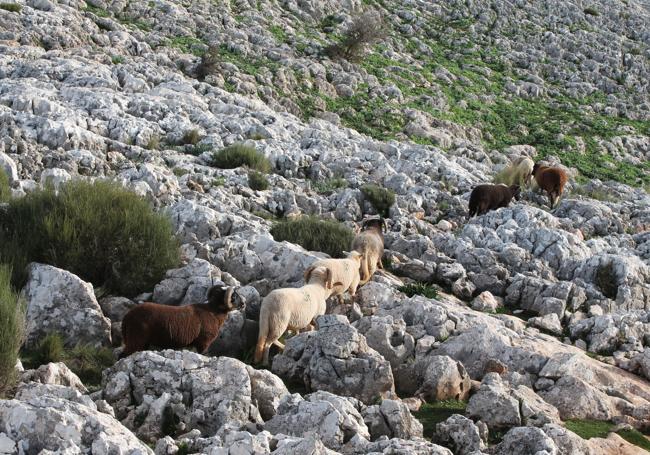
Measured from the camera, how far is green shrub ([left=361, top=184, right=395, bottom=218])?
18031 mm

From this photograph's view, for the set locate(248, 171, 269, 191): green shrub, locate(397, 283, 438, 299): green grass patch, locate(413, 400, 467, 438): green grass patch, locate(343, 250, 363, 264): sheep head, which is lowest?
locate(248, 171, 269, 191): green shrub

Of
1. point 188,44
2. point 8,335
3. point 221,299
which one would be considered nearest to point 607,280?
point 221,299

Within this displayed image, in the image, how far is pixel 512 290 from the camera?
1392cm

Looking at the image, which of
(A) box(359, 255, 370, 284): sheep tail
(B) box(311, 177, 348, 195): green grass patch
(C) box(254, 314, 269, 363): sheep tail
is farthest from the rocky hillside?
(A) box(359, 255, 370, 284): sheep tail

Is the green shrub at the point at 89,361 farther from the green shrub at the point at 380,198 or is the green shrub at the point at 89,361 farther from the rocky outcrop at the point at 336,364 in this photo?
the green shrub at the point at 380,198

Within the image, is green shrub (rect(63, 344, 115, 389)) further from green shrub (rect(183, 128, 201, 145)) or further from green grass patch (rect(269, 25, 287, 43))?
green grass patch (rect(269, 25, 287, 43))

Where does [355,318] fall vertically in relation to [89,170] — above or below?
above

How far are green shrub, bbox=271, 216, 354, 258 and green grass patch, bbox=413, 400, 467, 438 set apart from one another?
204 inches

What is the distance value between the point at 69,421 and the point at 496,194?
16.2 m

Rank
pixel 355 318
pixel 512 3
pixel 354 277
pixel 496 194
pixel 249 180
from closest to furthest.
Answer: pixel 355 318, pixel 354 277, pixel 249 180, pixel 496 194, pixel 512 3

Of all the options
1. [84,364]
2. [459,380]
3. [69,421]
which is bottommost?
[84,364]

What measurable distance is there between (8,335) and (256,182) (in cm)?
1114

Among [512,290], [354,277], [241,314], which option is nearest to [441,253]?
[512,290]

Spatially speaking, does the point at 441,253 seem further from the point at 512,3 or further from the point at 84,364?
the point at 512,3
